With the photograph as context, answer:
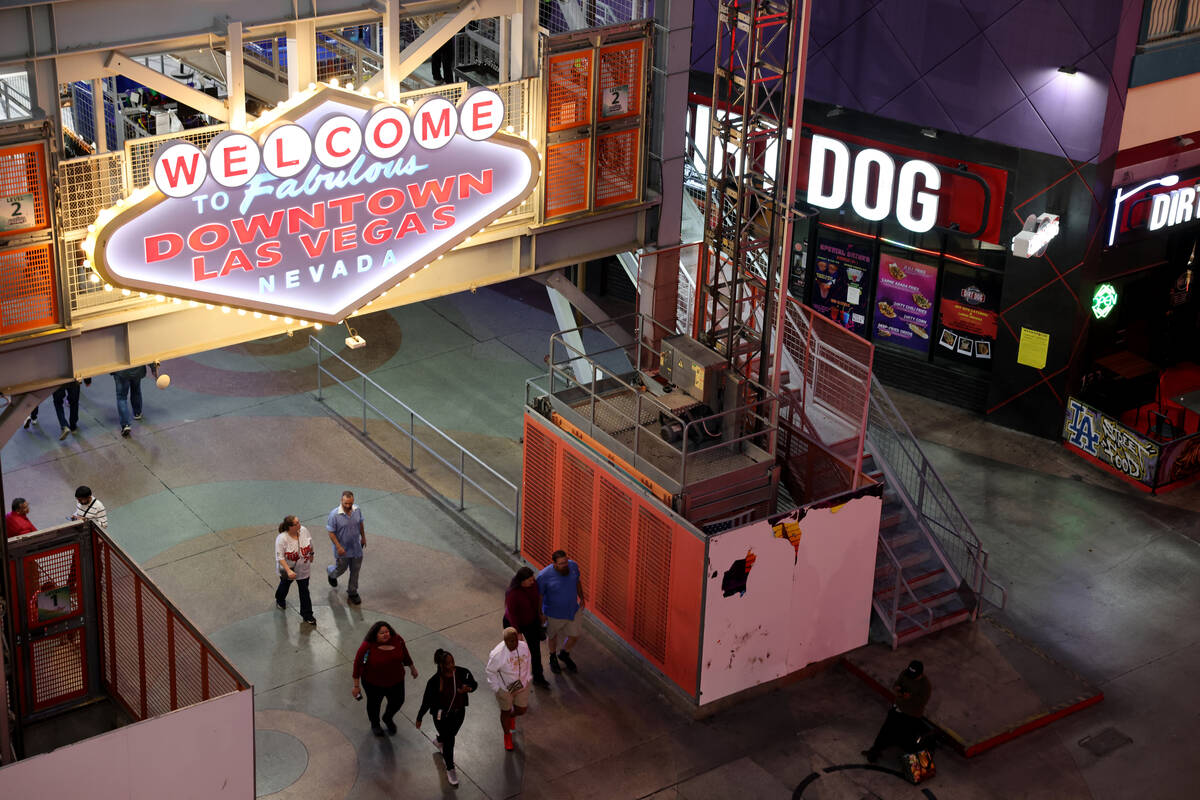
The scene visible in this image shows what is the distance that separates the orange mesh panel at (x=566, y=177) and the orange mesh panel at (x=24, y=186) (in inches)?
268

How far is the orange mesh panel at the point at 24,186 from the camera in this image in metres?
16.5

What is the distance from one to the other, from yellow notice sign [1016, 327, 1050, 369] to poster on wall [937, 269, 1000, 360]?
2.08ft

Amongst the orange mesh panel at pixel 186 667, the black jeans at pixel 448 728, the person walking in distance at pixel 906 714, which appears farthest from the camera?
the person walking in distance at pixel 906 714

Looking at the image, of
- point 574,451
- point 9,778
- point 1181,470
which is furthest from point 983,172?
point 9,778

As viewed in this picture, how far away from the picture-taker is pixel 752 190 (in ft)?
62.4

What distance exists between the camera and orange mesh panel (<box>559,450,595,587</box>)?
66.5 ft

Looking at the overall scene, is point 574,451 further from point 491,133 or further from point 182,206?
point 182,206

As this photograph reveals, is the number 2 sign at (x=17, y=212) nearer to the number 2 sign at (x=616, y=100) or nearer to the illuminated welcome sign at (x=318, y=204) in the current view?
the illuminated welcome sign at (x=318, y=204)

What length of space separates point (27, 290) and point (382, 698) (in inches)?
245

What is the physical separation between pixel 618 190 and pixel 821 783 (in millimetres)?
8769

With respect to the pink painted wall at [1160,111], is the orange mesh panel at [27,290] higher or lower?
lower

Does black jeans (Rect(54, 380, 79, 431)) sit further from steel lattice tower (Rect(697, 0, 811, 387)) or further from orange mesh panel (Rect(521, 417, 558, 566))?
steel lattice tower (Rect(697, 0, 811, 387))

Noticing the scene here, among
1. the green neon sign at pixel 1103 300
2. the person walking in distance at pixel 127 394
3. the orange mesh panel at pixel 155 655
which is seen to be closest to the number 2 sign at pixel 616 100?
the person walking in distance at pixel 127 394

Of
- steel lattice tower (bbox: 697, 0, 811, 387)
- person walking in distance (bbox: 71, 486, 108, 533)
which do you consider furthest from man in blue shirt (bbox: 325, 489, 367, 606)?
steel lattice tower (bbox: 697, 0, 811, 387)
